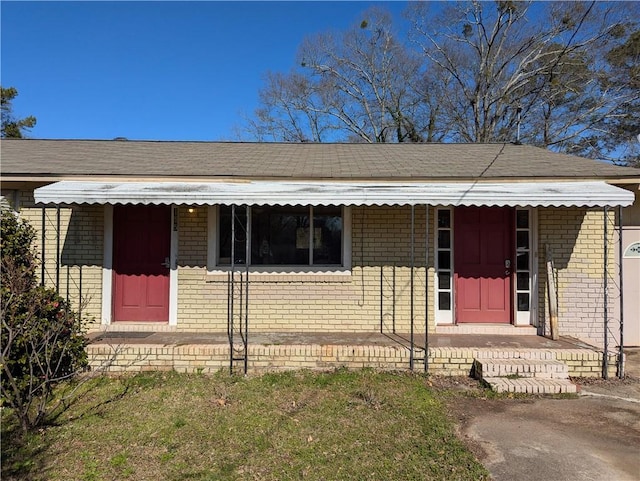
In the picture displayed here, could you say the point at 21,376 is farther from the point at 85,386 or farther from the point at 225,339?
the point at 225,339

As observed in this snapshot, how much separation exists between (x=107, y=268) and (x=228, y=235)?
213cm

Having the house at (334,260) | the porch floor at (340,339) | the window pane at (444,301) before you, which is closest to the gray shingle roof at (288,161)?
the house at (334,260)

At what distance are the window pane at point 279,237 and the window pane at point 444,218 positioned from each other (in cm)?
237

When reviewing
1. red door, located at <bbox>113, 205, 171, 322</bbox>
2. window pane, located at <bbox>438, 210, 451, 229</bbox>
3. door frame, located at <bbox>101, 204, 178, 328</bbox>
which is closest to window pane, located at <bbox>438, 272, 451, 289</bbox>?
window pane, located at <bbox>438, 210, 451, 229</bbox>

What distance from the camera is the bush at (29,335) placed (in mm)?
4160

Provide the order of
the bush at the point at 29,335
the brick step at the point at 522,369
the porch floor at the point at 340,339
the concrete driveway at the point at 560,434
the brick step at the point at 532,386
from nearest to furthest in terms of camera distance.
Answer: the concrete driveway at the point at 560,434, the bush at the point at 29,335, the brick step at the point at 532,386, the brick step at the point at 522,369, the porch floor at the point at 340,339

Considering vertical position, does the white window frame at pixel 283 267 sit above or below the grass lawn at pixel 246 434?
above

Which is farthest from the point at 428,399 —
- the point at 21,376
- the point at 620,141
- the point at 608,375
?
the point at 620,141

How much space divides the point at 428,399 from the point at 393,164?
4169 millimetres

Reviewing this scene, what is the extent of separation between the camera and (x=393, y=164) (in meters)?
7.46

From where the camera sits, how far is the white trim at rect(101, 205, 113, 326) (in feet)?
23.1

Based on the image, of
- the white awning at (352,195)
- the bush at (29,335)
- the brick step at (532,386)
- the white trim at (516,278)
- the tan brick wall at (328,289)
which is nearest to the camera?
the bush at (29,335)

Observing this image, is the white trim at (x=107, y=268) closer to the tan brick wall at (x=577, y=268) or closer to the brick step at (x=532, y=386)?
the brick step at (x=532, y=386)

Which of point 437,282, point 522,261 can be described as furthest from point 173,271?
point 522,261
